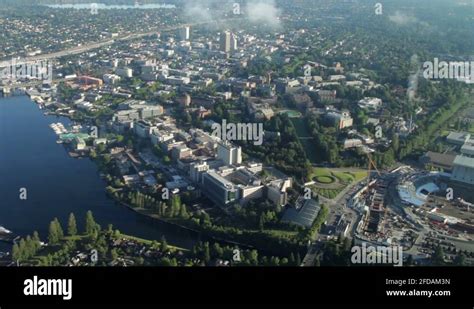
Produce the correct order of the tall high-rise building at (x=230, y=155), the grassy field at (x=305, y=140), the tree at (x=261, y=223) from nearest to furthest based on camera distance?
1. the tree at (x=261, y=223)
2. the tall high-rise building at (x=230, y=155)
3. the grassy field at (x=305, y=140)

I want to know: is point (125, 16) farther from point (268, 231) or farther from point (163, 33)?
point (268, 231)

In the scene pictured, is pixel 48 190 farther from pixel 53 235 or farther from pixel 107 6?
pixel 107 6

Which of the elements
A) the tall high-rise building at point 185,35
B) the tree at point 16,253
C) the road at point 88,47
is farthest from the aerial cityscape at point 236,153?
the tall high-rise building at point 185,35

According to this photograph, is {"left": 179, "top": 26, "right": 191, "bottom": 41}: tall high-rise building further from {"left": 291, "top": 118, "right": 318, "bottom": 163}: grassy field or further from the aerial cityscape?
{"left": 291, "top": 118, "right": 318, "bottom": 163}: grassy field

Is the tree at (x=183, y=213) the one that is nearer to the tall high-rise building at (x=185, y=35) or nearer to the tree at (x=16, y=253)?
the tree at (x=16, y=253)

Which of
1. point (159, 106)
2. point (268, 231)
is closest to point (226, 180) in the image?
point (268, 231)

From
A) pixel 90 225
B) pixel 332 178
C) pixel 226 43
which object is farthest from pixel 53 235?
pixel 226 43
